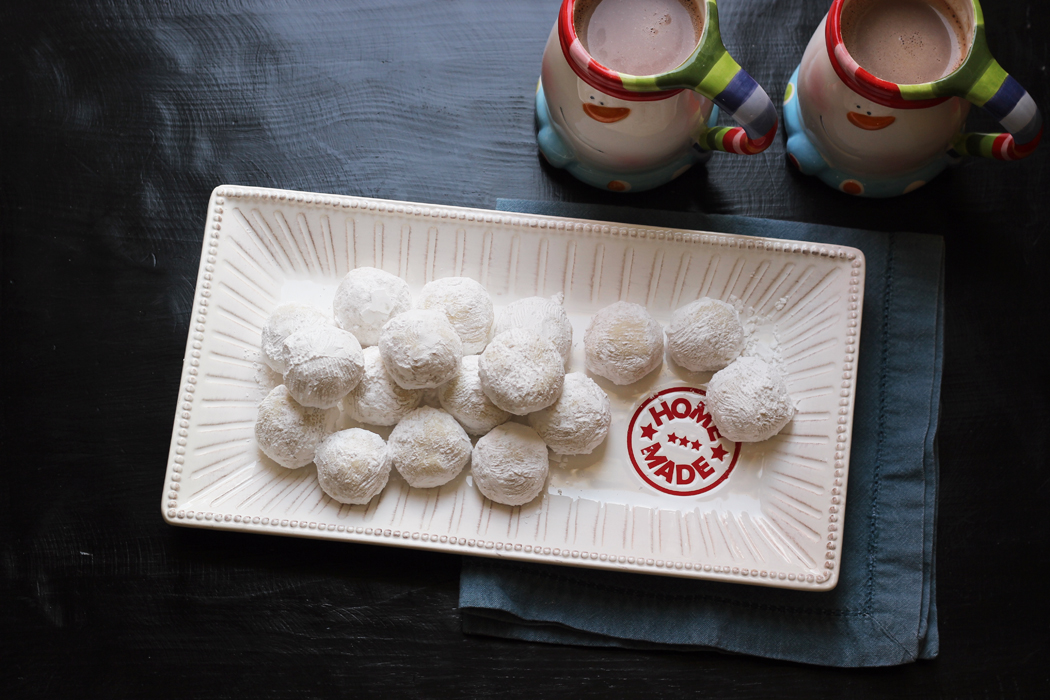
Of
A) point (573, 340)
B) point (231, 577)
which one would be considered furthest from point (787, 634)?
point (231, 577)

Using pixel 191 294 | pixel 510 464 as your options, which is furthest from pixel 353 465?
pixel 191 294

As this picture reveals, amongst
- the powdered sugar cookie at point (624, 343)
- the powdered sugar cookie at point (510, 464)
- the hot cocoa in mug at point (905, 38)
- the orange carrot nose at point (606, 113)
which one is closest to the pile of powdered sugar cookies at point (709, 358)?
the powdered sugar cookie at point (624, 343)

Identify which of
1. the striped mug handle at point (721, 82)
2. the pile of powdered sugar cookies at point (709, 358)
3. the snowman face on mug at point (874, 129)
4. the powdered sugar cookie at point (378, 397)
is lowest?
the powdered sugar cookie at point (378, 397)

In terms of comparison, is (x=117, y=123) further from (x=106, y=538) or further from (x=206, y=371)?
(x=106, y=538)

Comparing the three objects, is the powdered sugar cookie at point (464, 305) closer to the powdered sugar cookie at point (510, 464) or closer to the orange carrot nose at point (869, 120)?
the powdered sugar cookie at point (510, 464)

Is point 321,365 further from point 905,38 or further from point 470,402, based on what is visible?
point 905,38

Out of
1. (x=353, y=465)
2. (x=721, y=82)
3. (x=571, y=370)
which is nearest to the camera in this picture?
(x=721, y=82)
